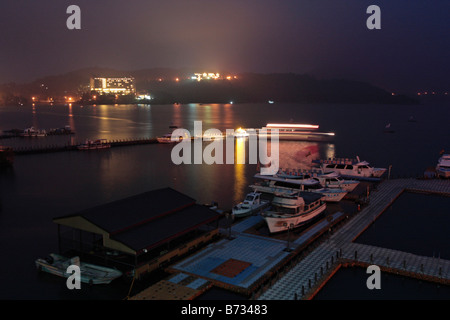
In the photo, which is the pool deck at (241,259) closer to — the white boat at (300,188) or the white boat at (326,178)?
the white boat at (300,188)

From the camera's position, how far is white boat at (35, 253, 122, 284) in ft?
44.0

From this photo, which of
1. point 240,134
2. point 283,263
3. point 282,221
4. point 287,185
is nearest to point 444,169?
point 287,185

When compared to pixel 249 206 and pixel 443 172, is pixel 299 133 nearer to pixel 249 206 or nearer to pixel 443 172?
pixel 443 172

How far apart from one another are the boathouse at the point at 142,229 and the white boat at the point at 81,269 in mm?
471

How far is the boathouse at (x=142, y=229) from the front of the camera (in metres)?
13.7

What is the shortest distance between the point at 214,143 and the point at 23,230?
129 feet

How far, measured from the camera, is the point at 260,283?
13.1 m

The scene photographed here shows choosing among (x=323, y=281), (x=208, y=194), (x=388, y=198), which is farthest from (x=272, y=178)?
(x=323, y=281)

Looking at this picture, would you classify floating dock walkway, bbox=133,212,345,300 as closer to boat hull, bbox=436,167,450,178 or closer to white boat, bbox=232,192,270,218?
white boat, bbox=232,192,270,218

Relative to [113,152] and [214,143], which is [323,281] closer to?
[113,152]

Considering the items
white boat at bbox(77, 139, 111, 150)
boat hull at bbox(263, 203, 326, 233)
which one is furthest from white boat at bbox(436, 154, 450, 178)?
white boat at bbox(77, 139, 111, 150)

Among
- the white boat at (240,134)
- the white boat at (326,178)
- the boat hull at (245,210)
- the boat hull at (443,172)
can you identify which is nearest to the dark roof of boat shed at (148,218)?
the boat hull at (245,210)

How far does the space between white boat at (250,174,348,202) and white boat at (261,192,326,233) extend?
14.5 ft

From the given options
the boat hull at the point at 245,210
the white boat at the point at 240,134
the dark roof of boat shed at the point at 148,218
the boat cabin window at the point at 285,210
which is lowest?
the boat hull at the point at 245,210
